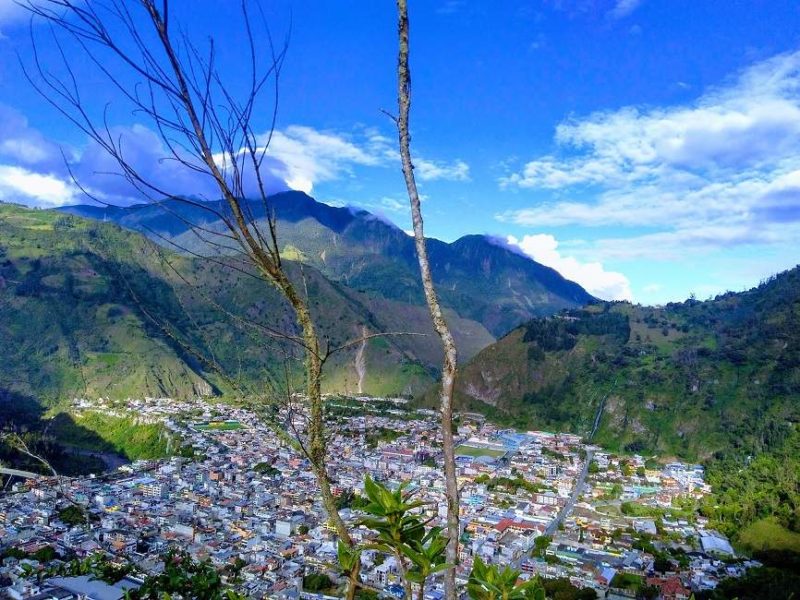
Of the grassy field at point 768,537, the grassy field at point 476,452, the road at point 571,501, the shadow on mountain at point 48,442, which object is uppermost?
the grassy field at point 768,537

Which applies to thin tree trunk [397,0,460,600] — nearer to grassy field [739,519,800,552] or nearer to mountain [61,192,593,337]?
grassy field [739,519,800,552]

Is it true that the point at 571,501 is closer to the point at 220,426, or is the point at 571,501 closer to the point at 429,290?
the point at 220,426

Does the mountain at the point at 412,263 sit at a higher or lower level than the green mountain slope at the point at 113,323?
higher

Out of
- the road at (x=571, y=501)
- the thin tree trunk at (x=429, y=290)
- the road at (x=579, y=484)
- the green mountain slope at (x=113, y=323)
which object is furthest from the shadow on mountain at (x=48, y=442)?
the thin tree trunk at (x=429, y=290)

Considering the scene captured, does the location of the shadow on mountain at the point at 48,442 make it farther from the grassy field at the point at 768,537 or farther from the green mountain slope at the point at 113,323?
the grassy field at the point at 768,537

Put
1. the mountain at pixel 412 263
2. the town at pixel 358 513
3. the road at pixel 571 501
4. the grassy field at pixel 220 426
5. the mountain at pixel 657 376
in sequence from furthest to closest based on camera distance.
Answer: the mountain at pixel 412 263
the grassy field at pixel 220 426
the mountain at pixel 657 376
the road at pixel 571 501
the town at pixel 358 513

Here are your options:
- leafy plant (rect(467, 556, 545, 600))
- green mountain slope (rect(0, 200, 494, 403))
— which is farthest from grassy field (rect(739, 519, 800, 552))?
green mountain slope (rect(0, 200, 494, 403))

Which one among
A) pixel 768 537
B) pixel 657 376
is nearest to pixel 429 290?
Answer: pixel 768 537
